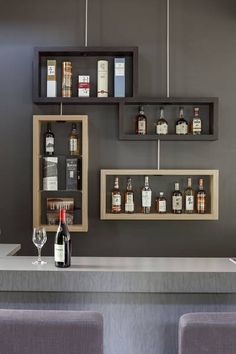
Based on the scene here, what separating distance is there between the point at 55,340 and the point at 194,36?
2.90 m

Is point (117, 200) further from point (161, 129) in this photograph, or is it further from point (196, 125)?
point (196, 125)

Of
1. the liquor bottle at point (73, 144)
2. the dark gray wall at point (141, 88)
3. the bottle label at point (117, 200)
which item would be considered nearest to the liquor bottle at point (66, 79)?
the dark gray wall at point (141, 88)

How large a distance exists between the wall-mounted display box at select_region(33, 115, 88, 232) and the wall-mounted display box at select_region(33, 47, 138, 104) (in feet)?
0.50

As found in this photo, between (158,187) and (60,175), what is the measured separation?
823 mm

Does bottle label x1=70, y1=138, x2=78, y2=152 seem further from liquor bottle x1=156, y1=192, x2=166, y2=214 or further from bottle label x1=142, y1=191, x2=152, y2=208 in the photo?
liquor bottle x1=156, y1=192, x2=166, y2=214

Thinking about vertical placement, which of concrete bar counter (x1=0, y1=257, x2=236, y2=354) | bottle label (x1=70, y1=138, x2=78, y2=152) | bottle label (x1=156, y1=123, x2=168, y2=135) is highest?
bottle label (x1=156, y1=123, x2=168, y2=135)

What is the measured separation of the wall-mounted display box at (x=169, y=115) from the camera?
3.35 metres

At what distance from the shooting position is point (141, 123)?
11.3 feet

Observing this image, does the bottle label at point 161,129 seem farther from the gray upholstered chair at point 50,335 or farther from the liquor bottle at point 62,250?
the gray upholstered chair at point 50,335

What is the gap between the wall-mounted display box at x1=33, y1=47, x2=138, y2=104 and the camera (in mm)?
3332

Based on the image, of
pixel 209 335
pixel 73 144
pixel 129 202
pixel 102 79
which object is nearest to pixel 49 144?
pixel 73 144

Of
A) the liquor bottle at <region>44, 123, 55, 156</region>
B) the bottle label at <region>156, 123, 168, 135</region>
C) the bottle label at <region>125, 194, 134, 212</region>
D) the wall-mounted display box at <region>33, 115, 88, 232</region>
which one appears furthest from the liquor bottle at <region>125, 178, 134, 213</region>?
the liquor bottle at <region>44, 123, 55, 156</region>

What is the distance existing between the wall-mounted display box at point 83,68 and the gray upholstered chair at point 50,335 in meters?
2.23

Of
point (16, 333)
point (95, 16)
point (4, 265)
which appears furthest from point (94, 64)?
point (16, 333)
